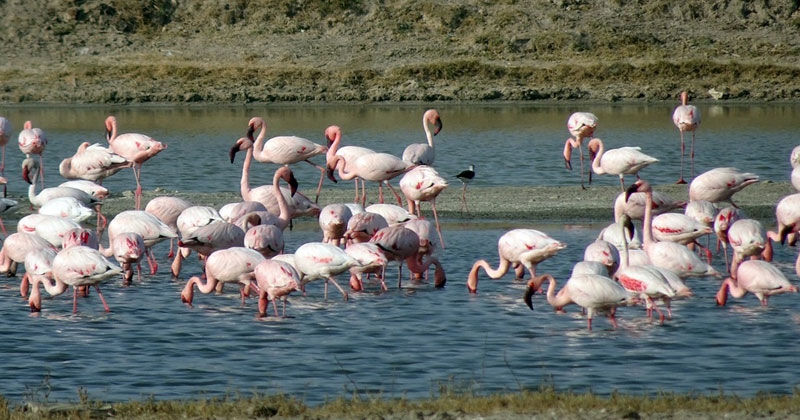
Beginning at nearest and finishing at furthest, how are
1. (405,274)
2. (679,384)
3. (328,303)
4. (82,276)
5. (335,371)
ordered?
(679,384), (335,371), (82,276), (328,303), (405,274)

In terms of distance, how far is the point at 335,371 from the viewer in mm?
7363

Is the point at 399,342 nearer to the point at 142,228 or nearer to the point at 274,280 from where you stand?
the point at 274,280

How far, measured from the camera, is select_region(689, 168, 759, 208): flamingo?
12297 millimetres

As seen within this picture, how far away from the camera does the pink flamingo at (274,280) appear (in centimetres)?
883

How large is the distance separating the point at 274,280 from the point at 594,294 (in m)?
2.28

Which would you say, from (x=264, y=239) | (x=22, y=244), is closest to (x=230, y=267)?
(x=264, y=239)

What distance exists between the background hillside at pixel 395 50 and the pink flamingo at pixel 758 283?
907 inches

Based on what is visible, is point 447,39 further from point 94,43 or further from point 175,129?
point 175,129

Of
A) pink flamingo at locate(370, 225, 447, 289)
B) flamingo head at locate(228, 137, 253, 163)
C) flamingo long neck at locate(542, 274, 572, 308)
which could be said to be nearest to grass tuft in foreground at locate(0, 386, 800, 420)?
flamingo long neck at locate(542, 274, 572, 308)

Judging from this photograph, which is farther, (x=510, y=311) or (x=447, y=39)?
(x=447, y=39)

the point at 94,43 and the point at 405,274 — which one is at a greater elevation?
the point at 94,43

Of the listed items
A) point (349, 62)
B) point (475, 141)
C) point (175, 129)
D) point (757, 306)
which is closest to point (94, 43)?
point (349, 62)

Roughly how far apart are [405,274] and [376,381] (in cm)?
417

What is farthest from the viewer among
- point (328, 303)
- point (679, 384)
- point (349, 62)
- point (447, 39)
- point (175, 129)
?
point (447, 39)
